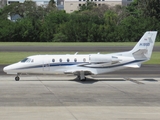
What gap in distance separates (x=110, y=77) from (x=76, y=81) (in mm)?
4159

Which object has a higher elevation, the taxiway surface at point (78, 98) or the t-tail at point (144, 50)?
the t-tail at point (144, 50)

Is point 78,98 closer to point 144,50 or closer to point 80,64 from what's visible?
point 80,64

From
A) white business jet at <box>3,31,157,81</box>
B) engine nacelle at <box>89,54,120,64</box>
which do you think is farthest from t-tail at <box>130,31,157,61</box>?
engine nacelle at <box>89,54,120,64</box>

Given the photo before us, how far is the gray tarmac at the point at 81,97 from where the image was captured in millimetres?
22859

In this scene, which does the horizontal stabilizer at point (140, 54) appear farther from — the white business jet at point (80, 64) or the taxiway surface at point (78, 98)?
the taxiway surface at point (78, 98)

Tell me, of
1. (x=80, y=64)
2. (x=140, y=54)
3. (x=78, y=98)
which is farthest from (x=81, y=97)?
(x=140, y=54)

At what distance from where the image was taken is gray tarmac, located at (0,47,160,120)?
75.0ft

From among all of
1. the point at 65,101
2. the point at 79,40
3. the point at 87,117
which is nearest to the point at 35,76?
the point at 65,101

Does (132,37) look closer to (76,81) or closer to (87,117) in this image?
(76,81)

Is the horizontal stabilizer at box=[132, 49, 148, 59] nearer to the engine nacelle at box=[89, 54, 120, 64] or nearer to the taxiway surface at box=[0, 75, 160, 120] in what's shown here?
the engine nacelle at box=[89, 54, 120, 64]

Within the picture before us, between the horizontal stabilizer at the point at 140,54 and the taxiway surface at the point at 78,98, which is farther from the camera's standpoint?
the horizontal stabilizer at the point at 140,54

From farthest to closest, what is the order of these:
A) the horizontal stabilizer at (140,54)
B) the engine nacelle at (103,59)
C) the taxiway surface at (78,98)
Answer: the horizontal stabilizer at (140,54)
the engine nacelle at (103,59)
the taxiway surface at (78,98)

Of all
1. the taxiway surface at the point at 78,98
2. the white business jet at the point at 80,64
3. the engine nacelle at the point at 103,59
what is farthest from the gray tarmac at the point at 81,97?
the engine nacelle at the point at 103,59

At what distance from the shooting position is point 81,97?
94.7 feet
